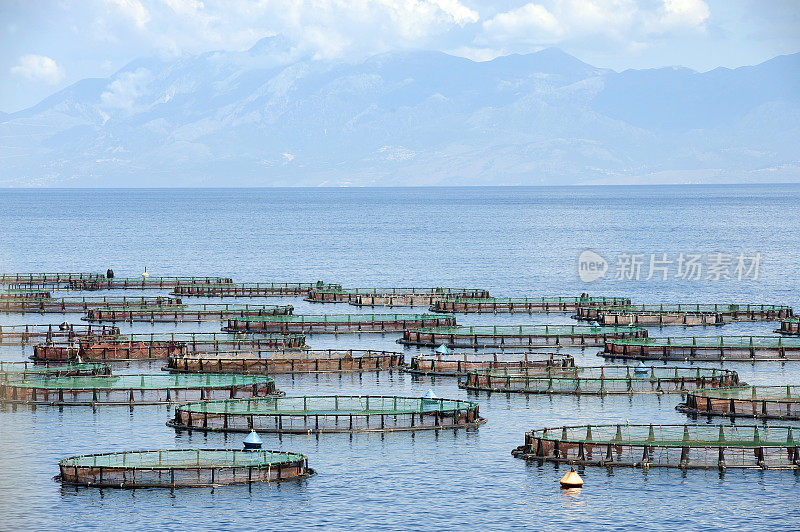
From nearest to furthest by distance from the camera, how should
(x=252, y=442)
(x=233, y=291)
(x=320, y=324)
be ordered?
(x=252, y=442) < (x=320, y=324) < (x=233, y=291)

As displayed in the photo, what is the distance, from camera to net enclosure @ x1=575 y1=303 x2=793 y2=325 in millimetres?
138413

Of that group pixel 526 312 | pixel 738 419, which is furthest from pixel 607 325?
pixel 738 419

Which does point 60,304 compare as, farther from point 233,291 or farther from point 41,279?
point 41,279

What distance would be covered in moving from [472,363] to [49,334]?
3885 cm

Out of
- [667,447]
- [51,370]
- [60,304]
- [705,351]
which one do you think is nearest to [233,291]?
[60,304]

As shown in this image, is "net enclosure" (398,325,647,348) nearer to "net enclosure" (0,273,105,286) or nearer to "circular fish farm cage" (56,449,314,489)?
"circular fish farm cage" (56,449,314,489)

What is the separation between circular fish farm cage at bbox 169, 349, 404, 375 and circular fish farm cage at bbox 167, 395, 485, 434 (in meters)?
17.3

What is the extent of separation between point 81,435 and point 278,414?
1142cm

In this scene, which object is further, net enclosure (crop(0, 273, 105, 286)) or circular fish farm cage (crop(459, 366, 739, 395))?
net enclosure (crop(0, 273, 105, 286))

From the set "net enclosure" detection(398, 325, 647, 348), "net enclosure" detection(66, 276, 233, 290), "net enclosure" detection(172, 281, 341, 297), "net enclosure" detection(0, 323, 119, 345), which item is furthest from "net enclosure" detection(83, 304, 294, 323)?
"net enclosure" detection(66, 276, 233, 290)

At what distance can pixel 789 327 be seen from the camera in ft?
425

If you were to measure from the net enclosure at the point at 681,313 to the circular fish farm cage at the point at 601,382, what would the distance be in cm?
4038

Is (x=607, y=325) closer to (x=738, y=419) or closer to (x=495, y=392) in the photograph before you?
(x=495, y=392)

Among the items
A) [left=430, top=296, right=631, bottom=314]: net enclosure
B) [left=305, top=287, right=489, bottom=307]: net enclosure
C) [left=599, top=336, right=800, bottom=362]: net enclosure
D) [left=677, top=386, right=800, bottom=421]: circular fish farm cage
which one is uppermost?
[left=305, top=287, right=489, bottom=307]: net enclosure
